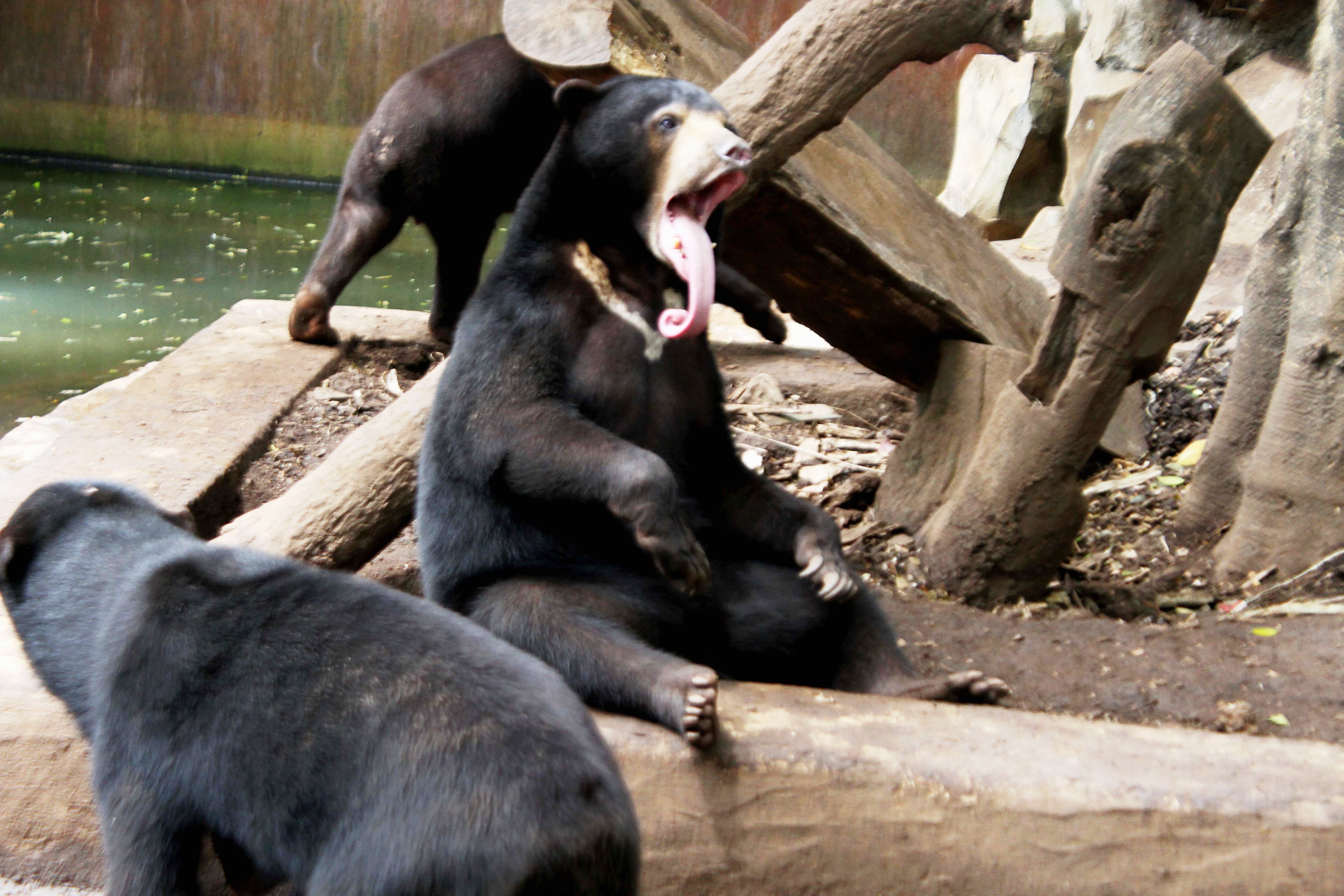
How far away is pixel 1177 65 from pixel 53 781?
10.5 feet

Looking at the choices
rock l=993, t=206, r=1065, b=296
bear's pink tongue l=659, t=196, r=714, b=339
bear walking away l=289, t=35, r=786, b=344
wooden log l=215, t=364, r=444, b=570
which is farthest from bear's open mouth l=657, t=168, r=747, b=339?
rock l=993, t=206, r=1065, b=296

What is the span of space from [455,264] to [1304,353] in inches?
162

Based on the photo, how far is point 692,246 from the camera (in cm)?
282

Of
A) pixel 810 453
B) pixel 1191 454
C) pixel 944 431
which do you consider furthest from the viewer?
pixel 810 453

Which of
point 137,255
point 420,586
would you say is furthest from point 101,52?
point 420,586

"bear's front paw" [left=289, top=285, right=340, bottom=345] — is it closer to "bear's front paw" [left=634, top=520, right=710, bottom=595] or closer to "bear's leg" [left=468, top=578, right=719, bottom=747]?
"bear's leg" [left=468, top=578, right=719, bottom=747]

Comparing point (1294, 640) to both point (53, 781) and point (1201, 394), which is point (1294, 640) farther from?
point (53, 781)

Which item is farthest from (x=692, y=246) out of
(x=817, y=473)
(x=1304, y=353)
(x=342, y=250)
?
(x=342, y=250)

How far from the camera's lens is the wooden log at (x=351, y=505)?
11.6 ft

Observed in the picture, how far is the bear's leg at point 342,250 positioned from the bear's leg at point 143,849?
13.7 ft

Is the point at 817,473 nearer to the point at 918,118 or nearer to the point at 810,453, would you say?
the point at 810,453

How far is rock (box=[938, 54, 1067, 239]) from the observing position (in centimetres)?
1017

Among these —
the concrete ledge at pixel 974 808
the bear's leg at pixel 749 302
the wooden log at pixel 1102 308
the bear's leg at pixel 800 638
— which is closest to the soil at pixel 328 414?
the bear's leg at pixel 749 302

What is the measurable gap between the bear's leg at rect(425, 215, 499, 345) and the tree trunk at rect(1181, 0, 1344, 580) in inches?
146
